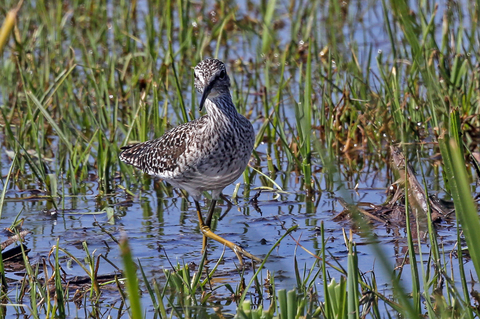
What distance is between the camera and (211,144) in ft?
17.6

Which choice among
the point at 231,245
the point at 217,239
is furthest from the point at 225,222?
the point at 231,245

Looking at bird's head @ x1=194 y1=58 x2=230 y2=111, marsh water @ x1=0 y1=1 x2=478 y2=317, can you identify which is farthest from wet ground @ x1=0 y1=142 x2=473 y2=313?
bird's head @ x1=194 y1=58 x2=230 y2=111

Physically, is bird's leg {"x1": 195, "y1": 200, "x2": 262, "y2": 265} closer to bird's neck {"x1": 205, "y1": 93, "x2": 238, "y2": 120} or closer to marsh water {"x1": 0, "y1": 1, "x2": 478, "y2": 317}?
marsh water {"x1": 0, "y1": 1, "x2": 478, "y2": 317}

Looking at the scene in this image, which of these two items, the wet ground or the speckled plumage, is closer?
the wet ground

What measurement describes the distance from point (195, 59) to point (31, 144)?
2.30m

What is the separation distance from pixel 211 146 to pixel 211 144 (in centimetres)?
2

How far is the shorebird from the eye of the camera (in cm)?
537

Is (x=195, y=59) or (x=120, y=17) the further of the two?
(x=120, y=17)

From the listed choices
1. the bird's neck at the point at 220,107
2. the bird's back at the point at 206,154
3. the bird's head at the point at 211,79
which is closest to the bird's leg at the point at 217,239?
the bird's back at the point at 206,154

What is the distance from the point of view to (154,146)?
6195 millimetres

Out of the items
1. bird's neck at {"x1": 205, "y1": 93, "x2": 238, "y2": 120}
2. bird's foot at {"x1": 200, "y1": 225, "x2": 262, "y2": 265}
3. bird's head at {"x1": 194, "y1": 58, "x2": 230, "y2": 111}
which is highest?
bird's head at {"x1": 194, "y1": 58, "x2": 230, "y2": 111}

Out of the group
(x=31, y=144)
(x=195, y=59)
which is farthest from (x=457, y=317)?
(x=195, y=59)

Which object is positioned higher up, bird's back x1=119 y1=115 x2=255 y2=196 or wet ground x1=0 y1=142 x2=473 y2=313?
bird's back x1=119 y1=115 x2=255 y2=196

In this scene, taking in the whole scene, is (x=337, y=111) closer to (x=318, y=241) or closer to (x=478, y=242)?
(x=318, y=241)
